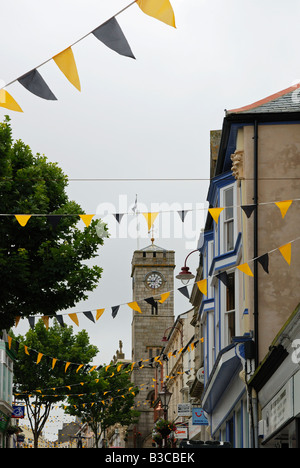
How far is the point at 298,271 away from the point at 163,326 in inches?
3317

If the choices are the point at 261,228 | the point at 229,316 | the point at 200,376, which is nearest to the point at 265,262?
the point at 261,228

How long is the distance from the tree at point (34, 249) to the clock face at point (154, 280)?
78654 millimetres

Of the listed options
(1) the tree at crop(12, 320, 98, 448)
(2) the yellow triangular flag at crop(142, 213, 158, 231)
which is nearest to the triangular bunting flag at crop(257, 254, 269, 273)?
(2) the yellow triangular flag at crop(142, 213, 158, 231)

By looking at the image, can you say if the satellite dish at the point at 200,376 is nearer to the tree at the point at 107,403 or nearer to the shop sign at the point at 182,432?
the shop sign at the point at 182,432

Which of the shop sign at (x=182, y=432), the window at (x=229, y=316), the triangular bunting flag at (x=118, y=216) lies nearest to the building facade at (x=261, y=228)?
the window at (x=229, y=316)

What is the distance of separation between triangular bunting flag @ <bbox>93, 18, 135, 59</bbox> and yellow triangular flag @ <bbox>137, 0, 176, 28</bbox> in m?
0.63

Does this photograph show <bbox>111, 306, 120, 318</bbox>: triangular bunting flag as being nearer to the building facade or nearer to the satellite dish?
the building facade

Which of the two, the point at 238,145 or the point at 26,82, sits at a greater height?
the point at 238,145

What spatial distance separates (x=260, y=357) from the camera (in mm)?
18281

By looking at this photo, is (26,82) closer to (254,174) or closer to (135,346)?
(254,174)

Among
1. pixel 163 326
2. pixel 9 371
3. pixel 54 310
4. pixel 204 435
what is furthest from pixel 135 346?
pixel 54 310

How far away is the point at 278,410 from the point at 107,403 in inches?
1992

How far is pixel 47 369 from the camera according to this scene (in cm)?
5000

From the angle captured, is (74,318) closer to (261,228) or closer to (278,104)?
(261,228)
